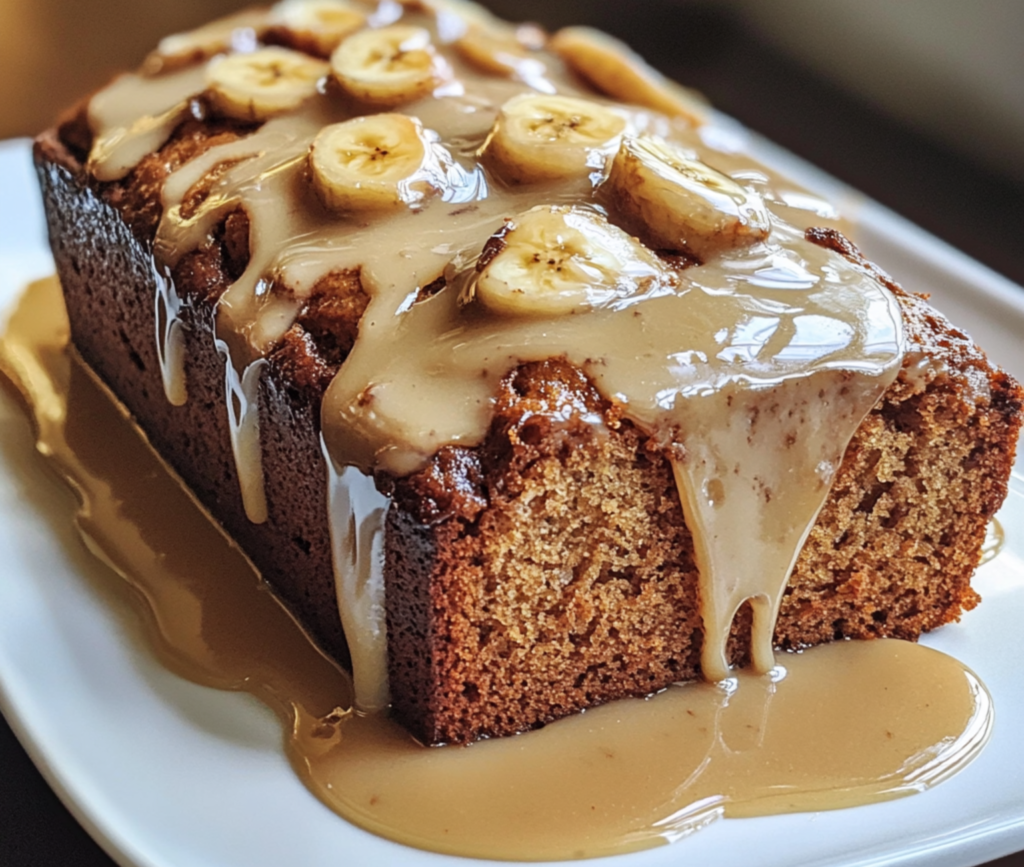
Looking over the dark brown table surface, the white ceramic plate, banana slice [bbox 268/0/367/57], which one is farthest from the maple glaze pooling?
the dark brown table surface

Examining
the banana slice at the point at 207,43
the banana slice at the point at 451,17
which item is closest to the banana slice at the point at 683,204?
the banana slice at the point at 451,17

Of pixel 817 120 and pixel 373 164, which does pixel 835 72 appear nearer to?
pixel 817 120

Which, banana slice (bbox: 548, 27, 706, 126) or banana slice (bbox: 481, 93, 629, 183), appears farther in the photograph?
banana slice (bbox: 548, 27, 706, 126)

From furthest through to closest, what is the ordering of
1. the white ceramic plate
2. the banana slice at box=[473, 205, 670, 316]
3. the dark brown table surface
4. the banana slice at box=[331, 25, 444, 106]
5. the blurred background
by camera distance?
the blurred background, the dark brown table surface, the banana slice at box=[331, 25, 444, 106], the banana slice at box=[473, 205, 670, 316], the white ceramic plate

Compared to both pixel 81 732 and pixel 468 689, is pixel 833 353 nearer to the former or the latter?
pixel 468 689

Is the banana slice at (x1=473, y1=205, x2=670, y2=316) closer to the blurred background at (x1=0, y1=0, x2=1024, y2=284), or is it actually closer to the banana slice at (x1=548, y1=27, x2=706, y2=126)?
the banana slice at (x1=548, y1=27, x2=706, y2=126)
